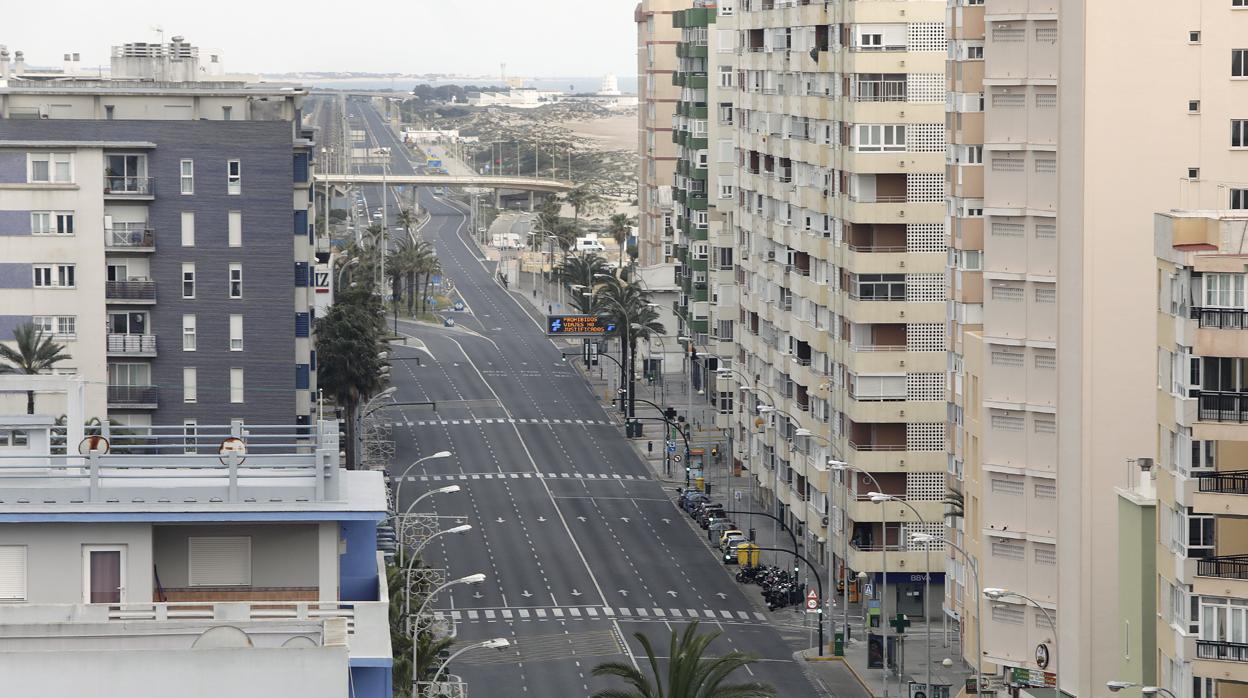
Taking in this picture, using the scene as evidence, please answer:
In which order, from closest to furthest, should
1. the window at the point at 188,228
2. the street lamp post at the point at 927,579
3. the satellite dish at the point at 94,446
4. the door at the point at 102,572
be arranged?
the door at the point at 102,572
the satellite dish at the point at 94,446
the street lamp post at the point at 927,579
the window at the point at 188,228

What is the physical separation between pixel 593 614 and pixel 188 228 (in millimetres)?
27137

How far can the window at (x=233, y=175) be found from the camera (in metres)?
116

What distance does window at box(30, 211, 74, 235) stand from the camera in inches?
4441

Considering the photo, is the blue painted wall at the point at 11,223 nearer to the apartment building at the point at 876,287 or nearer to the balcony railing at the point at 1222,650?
the apartment building at the point at 876,287

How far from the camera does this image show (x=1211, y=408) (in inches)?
2424

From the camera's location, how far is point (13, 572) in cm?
4172

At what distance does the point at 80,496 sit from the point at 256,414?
76.7 metres

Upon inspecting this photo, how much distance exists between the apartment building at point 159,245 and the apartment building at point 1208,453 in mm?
62289

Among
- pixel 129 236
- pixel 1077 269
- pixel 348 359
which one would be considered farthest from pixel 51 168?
pixel 1077 269

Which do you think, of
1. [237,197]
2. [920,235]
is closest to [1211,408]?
[920,235]

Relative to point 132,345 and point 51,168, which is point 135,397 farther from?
point 51,168

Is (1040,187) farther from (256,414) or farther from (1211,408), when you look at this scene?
(256,414)

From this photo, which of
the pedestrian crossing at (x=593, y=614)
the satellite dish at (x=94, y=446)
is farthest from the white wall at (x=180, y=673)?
the pedestrian crossing at (x=593, y=614)

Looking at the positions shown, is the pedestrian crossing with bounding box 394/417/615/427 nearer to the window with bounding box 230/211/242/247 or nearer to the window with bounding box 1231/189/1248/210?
the window with bounding box 230/211/242/247
